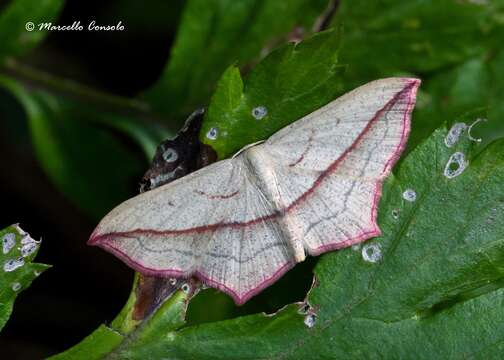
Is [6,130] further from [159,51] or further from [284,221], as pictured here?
[284,221]

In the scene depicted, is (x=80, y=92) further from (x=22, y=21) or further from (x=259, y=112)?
(x=259, y=112)

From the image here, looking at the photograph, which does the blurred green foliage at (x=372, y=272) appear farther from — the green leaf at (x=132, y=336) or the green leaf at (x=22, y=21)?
the green leaf at (x=22, y=21)

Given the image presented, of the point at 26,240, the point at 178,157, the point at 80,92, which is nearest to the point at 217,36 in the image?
the point at 80,92

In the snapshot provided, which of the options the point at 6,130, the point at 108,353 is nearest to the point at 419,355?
the point at 108,353

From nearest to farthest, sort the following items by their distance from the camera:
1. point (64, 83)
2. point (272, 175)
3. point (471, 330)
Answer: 1. point (471, 330)
2. point (272, 175)
3. point (64, 83)

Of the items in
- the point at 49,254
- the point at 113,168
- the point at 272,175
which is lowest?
the point at 272,175

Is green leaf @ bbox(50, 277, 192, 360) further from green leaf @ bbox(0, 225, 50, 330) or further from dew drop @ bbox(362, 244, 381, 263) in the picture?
dew drop @ bbox(362, 244, 381, 263)
